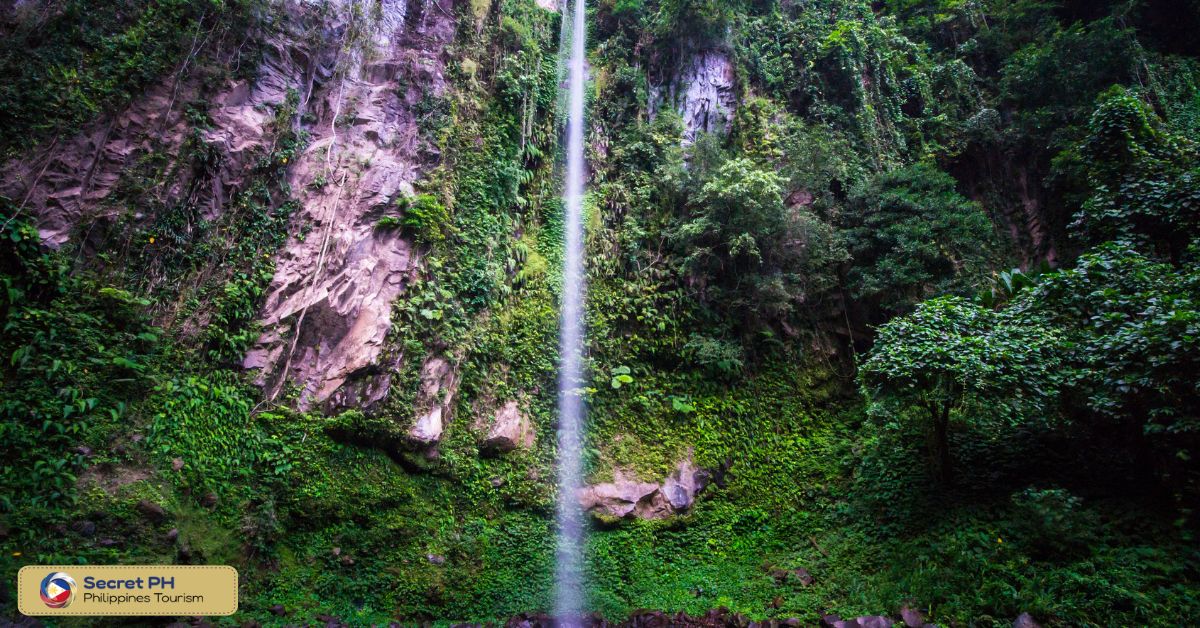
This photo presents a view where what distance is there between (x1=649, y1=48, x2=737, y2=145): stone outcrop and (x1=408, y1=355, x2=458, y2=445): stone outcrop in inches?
297

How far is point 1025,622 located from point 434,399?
7231 mm

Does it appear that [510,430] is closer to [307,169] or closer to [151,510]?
[151,510]

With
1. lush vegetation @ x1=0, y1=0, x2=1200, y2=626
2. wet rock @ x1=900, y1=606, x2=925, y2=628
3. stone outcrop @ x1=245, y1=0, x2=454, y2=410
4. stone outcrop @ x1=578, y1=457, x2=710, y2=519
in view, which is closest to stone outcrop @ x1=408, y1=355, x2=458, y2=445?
stone outcrop @ x1=245, y1=0, x2=454, y2=410

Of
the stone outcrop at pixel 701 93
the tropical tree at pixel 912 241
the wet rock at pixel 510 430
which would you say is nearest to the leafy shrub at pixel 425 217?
the wet rock at pixel 510 430

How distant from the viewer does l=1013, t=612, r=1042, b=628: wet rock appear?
5070 mm

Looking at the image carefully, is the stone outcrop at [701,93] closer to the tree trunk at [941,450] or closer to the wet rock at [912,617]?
the tree trunk at [941,450]

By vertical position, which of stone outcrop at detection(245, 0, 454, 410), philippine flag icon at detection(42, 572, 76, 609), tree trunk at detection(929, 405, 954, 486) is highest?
stone outcrop at detection(245, 0, 454, 410)

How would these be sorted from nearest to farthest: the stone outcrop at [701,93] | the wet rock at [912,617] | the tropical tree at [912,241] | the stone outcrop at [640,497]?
the wet rock at [912,617] → the stone outcrop at [640,497] → the tropical tree at [912,241] → the stone outcrop at [701,93]

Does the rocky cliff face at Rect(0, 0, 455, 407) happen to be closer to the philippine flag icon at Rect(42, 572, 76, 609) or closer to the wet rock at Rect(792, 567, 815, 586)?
the philippine flag icon at Rect(42, 572, 76, 609)

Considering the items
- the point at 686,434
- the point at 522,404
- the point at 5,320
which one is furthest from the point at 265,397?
the point at 686,434

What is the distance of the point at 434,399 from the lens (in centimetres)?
759

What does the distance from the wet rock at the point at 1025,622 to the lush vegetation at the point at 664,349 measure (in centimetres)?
21

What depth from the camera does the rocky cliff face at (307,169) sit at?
246 inches

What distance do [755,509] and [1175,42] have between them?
16.2 m
